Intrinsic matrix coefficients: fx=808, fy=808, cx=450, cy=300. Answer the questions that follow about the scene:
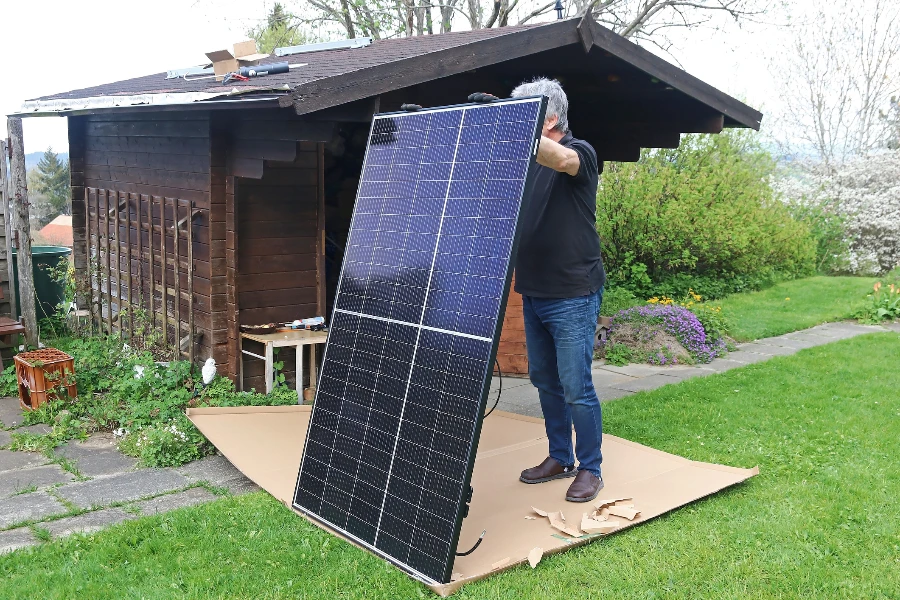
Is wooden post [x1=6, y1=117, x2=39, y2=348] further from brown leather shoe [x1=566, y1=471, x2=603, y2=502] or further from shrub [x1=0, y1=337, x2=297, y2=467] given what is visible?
brown leather shoe [x1=566, y1=471, x2=603, y2=502]

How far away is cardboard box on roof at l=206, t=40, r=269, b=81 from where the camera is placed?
5820 millimetres

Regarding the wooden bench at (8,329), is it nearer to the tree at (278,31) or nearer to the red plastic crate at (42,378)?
the red plastic crate at (42,378)

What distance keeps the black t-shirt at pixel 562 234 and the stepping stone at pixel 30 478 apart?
3042 millimetres

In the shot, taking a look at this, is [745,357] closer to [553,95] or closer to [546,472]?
[546,472]

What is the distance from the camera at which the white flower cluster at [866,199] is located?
16141 mm

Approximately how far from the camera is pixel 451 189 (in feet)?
12.0

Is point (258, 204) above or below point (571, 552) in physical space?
above

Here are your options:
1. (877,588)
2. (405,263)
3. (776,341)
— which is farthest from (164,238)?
(776,341)

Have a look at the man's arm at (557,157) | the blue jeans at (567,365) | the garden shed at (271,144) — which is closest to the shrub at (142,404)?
the garden shed at (271,144)

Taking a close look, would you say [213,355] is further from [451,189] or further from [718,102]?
[718,102]

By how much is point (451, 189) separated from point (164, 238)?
3721 mm

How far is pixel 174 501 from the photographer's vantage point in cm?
435

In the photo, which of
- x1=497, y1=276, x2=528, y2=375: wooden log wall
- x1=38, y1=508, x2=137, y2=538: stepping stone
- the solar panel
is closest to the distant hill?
x1=497, y1=276, x2=528, y2=375: wooden log wall

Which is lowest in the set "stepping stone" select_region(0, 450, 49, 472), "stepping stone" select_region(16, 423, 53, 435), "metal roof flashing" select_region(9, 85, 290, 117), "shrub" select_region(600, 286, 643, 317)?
"stepping stone" select_region(0, 450, 49, 472)
